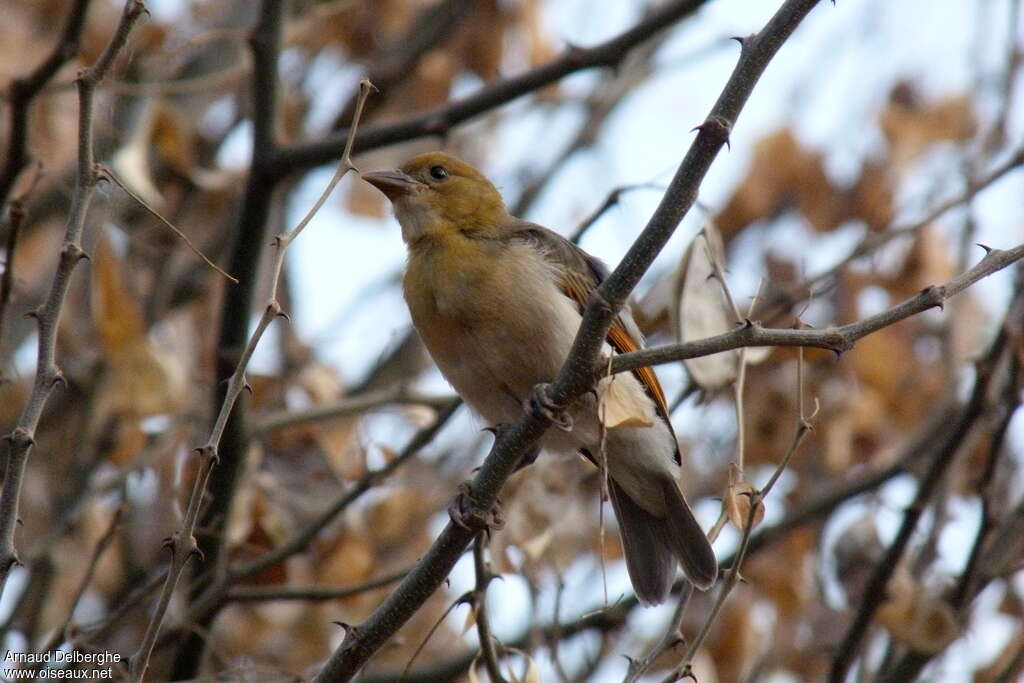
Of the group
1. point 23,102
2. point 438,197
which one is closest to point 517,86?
point 438,197

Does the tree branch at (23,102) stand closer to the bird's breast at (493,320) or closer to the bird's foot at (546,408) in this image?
the bird's breast at (493,320)

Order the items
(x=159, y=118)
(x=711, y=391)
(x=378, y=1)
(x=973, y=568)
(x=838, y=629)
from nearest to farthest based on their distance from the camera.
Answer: (x=711, y=391) → (x=973, y=568) → (x=838, y=629) → (x=159, y=118) → (x=378, y=1)

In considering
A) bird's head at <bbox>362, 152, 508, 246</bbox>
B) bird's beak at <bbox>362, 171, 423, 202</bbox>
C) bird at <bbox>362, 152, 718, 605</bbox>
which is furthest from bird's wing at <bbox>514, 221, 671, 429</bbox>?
bird's beak at <bbox>362, 171, 423, 202</bbox>

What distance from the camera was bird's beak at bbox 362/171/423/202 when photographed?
4.96 metres

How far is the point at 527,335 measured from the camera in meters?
4.15

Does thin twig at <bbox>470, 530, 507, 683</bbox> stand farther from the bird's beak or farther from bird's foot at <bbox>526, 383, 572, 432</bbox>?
the bird's beak

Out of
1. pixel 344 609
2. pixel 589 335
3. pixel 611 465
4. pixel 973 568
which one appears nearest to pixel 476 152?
pixel 344 609

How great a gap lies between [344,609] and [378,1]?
340 cm

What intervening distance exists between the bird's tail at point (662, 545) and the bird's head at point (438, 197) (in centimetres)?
112

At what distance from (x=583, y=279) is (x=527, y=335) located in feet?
1.45

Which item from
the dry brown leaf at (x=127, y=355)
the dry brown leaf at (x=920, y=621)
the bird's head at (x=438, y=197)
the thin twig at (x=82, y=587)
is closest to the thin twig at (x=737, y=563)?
the thin twig at (x=82, y=587)

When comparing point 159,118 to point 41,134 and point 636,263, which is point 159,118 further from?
point 636,263

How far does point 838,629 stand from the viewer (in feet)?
16.7

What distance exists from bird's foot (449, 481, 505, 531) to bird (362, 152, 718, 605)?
479mm
